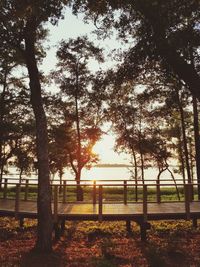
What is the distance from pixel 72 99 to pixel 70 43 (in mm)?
4827

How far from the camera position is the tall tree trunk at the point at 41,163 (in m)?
13.6

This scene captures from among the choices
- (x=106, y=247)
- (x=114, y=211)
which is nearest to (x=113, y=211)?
(x=114, y=211)

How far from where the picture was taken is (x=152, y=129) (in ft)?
133

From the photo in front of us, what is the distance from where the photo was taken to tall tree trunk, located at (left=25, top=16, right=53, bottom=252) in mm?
13570

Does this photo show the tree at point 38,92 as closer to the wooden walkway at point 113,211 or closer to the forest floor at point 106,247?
the forest floor at point 106,247

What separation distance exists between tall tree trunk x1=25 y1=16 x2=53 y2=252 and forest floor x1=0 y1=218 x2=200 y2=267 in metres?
0.67

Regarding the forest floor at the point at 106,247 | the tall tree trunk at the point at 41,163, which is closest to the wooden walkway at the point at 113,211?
the forest floor at the point at 106,247

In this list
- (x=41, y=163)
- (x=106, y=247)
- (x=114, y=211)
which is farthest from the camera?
(x=114, y=211)

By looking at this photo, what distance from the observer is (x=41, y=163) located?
1362 cm

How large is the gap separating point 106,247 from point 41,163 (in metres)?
4.06

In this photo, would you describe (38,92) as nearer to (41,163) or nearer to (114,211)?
(41,163)

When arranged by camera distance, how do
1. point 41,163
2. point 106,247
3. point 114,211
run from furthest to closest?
1. point 114,211
2. point 106,247
3. point 41,163

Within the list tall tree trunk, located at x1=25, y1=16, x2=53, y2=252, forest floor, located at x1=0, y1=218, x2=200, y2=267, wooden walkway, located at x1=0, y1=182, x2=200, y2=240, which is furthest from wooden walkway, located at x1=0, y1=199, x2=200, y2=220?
tall tree trunk, located at x1=25, y1=16, x2=53, y2=252

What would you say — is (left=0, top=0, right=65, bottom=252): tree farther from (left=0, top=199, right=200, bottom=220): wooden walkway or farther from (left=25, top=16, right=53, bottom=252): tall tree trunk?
(left=0, top=199, right=200, bottom=220): wooden walkway
